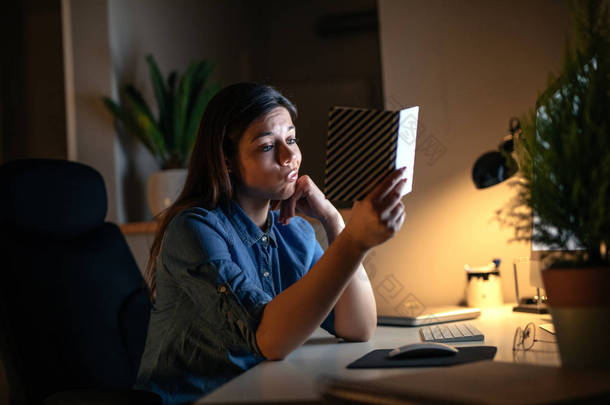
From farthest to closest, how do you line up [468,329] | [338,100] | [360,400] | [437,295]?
[338,100]
[437,295]
[468,329]
[360,400]

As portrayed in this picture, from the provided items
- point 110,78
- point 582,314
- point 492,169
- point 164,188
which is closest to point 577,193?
point 582,314

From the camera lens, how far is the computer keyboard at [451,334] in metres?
1.05

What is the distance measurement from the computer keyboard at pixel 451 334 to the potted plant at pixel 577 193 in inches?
13.7

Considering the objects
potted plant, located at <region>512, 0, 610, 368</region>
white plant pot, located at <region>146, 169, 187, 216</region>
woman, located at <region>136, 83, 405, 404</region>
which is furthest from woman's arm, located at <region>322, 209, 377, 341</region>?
white plant pot, located at <region>146, 169, 187, 216</region>

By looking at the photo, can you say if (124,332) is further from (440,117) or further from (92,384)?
(440,117)

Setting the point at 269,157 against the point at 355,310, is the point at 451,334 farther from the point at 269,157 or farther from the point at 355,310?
the point at 269,157

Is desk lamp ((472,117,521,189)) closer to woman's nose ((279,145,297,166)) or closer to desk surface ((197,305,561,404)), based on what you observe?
desk surface ((197,305,561,404))

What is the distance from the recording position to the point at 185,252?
97 cm

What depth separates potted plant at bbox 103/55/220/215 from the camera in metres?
2.16

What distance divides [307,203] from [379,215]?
1.39 ft

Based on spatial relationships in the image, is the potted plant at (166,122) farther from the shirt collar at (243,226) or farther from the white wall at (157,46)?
the shirt collar at (243,226)

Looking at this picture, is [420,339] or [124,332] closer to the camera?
[420,339]

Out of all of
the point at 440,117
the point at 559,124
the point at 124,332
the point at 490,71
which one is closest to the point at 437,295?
the point at 440,117

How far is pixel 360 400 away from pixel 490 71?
137 cm
